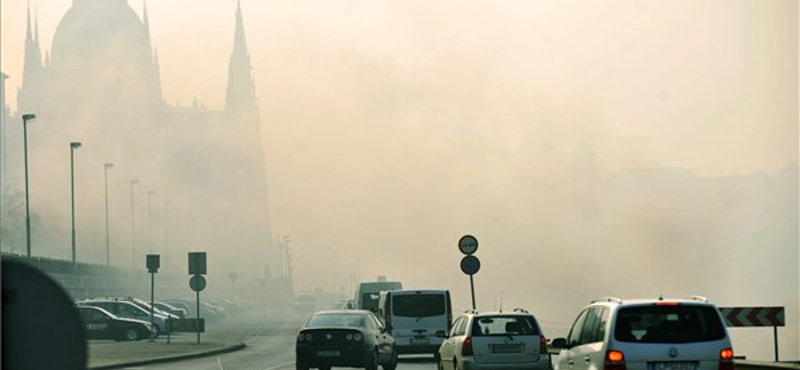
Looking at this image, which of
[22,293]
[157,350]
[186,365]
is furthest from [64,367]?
[157,350]

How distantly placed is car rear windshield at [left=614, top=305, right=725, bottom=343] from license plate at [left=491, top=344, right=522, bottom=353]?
957 cm

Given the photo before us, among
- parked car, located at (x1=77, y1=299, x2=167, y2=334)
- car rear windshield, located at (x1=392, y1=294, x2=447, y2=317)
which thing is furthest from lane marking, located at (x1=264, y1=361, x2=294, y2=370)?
parked car, located at (x1=77, y1=299, x2=167, y2=334)

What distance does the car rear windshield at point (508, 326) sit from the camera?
79.5ft

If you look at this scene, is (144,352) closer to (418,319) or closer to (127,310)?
(418,319)

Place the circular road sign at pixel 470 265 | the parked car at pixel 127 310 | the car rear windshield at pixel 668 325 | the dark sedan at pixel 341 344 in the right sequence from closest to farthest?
the car rear windshield at pixel 668 325 → the dark sedan at pixel 341 344 → the circular road sign at pixel 470 265 → the parked car at pixel 127 310

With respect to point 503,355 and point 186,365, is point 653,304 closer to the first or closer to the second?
point 503,355

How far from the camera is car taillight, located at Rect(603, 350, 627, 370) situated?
14.2 meters

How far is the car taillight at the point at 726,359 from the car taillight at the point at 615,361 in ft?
3.12

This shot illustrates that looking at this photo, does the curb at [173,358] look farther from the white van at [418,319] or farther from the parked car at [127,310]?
the parked car at [127,310]

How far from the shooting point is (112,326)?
5406cm

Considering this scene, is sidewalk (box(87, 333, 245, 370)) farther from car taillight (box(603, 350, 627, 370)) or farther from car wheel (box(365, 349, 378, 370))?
car taillight (box(603, 350, 627, 370))

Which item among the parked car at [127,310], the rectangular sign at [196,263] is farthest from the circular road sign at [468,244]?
the parked car at [127,310]

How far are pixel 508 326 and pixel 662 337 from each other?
1020 cm

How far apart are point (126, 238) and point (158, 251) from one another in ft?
14.1
